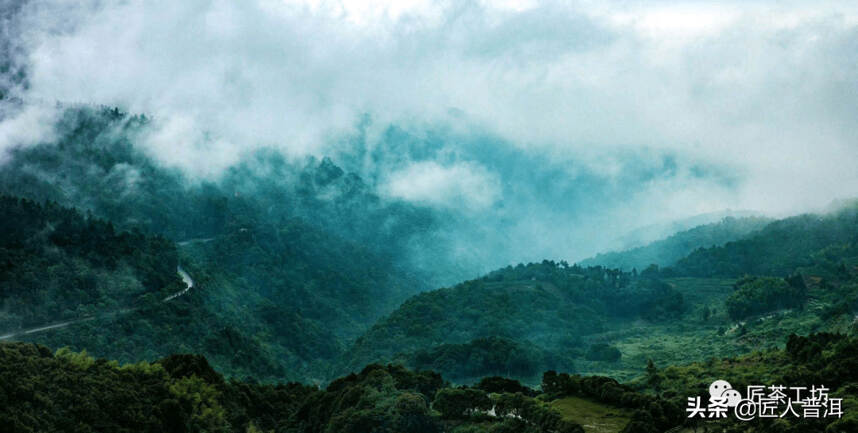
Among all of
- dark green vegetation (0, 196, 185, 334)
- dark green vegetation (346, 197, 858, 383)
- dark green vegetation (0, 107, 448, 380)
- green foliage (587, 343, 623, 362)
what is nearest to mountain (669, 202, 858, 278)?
dark green vegetation (346, 197, 858, 383)

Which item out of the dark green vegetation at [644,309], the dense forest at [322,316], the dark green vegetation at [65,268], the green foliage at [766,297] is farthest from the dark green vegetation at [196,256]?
the green foliage at [766,297]

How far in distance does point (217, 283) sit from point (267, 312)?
794 cm

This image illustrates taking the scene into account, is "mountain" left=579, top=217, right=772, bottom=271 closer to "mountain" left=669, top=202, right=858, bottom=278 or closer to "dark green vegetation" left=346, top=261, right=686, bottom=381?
"mountain" left=669, top=202, right=858, bottom=278

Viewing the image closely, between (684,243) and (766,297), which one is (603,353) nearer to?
(766,297)

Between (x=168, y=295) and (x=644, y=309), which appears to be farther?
(x=644, y=309)

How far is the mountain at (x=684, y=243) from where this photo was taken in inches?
5581

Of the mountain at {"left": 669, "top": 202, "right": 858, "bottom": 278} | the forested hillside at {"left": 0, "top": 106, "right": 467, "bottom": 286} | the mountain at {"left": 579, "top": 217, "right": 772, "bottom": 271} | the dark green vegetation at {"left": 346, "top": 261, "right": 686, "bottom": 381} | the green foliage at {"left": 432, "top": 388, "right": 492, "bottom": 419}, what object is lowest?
the green foliage at {"left": 432, "top": 388, "right": 492, "bottom": 419}

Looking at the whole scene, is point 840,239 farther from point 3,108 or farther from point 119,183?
point 3,108

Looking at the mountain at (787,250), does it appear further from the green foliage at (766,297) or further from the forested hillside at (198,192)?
Result: the forested hillside at (198,192)

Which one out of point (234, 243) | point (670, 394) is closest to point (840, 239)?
point (670, 394)

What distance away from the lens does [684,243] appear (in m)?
148

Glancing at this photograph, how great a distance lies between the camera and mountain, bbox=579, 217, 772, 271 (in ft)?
465

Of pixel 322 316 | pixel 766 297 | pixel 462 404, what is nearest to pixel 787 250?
pixel 766 297

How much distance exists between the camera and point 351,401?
160ft
